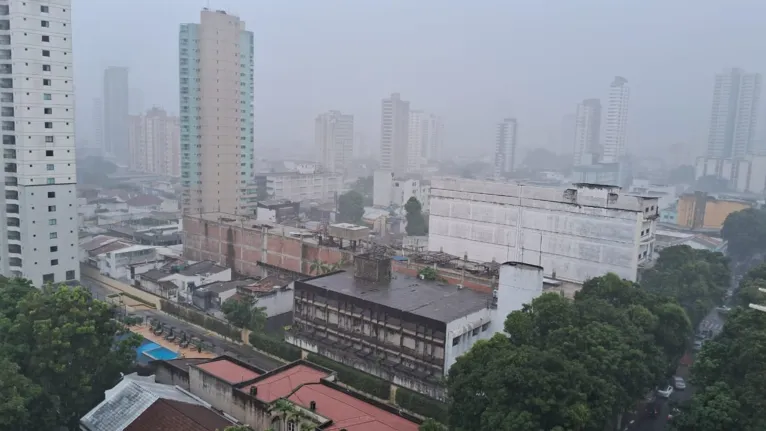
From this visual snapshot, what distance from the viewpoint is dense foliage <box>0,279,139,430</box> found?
16.0m

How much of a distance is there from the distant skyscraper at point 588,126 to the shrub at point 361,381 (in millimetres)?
96683

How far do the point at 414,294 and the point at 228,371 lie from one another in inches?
342

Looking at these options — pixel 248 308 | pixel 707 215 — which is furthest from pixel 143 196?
pixel 707 215

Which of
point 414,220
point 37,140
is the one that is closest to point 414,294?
point 37,140

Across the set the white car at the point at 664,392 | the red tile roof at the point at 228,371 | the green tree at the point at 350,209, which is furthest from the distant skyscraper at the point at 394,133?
the red tile roof at the point at 228,371

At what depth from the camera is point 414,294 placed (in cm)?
Result: 2386

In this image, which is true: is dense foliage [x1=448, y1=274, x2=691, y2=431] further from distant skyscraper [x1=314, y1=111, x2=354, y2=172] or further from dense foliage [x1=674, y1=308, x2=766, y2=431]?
distant skyscraper [x1=314, y1=111, x2=354, y2=172]

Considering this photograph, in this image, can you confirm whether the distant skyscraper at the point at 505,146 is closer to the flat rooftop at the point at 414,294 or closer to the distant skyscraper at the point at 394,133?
the distant skyscraper at the point at 394,133

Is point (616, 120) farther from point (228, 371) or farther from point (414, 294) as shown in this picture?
point (228, 371)

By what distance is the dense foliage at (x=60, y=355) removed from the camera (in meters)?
16.0

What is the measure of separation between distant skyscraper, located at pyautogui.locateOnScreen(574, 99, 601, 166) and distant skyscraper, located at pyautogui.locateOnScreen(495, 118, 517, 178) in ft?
40.1

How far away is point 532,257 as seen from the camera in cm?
3384

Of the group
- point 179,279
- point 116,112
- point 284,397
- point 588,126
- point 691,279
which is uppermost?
point 588,126

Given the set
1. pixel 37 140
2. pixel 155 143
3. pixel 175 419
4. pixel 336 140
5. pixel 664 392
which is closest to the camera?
pixel 175 419
